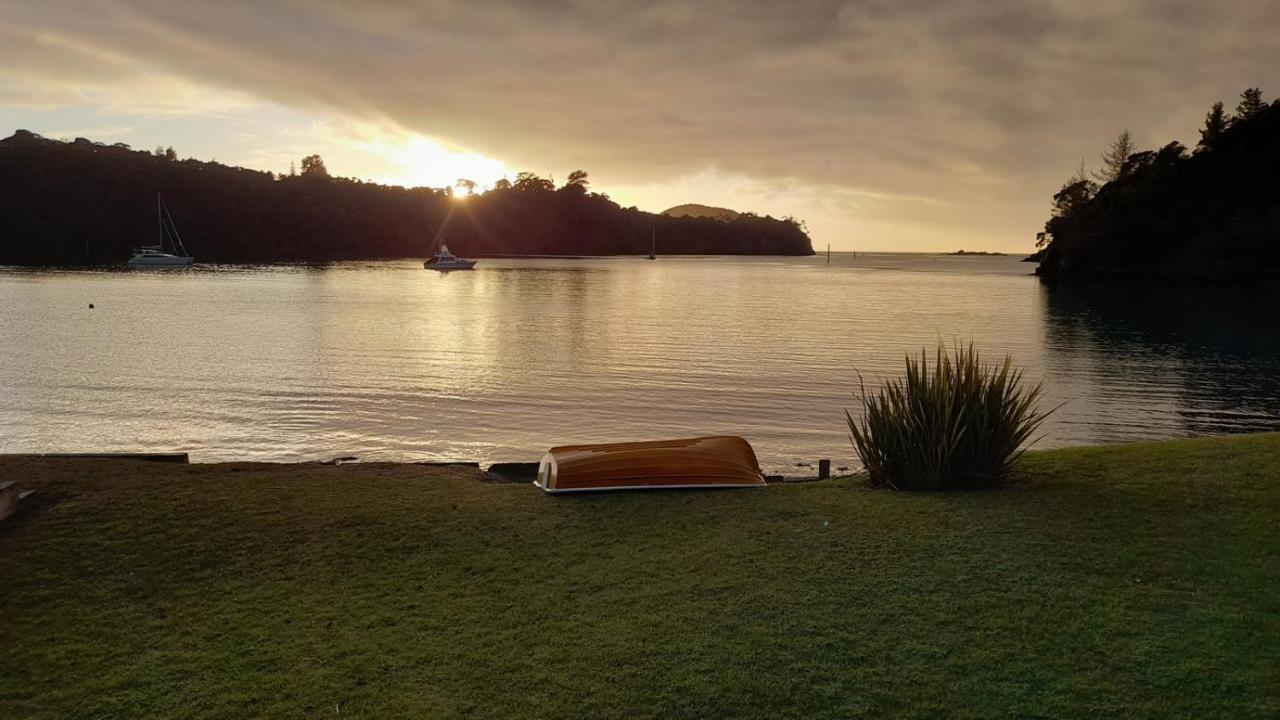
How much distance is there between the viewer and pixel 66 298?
58.7 metres

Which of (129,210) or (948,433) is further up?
(129,210)

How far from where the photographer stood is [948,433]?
8.42 metres

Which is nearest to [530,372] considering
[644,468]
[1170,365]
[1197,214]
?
[644,468]

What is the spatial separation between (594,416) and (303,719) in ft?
53.3

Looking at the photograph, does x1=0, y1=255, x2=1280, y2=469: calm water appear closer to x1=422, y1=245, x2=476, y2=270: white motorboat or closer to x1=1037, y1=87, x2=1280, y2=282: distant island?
x1=1037, y1=87, x2=1280, y2=282: distant island

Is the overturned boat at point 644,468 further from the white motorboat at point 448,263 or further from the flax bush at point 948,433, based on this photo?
the white motorboat at point 448,263

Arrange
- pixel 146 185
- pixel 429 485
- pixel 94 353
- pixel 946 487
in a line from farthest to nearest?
pixel 146 185 → pixel 94 353 → pixel 429 485 → pixel 946 487

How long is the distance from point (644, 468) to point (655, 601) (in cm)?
319

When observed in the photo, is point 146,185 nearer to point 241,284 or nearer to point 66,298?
point 241,284

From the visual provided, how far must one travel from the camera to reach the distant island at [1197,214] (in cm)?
9388

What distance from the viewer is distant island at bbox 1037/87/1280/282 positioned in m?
93.9

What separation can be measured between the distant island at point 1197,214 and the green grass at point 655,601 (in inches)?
4279

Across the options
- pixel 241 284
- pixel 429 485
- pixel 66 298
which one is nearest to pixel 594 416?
pixel 429 485

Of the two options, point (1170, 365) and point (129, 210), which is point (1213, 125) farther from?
point (129, 210)
